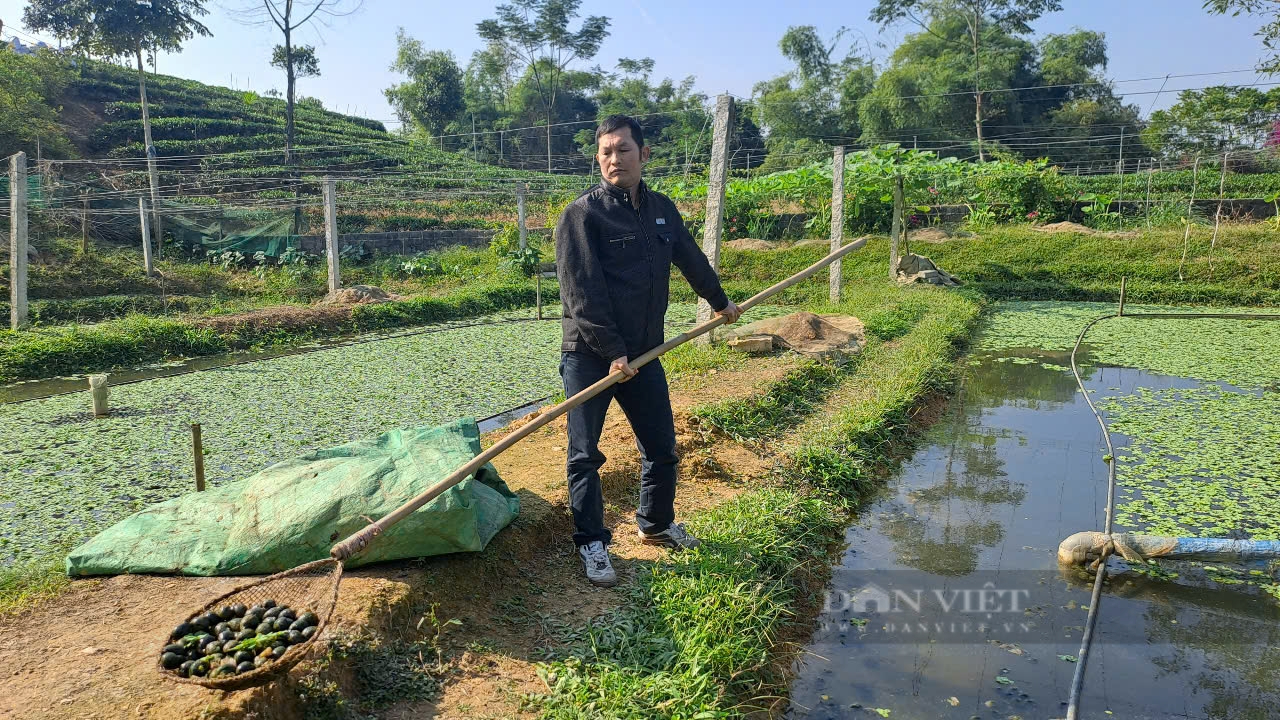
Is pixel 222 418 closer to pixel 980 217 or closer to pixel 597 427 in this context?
pixel 597 427

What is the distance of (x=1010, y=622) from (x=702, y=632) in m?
1.24

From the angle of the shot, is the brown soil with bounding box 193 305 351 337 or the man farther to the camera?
the brown soil with bounding box 193 305 351 337

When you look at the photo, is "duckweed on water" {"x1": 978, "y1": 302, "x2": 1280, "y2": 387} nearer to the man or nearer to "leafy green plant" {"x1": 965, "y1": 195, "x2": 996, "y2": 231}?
"leafy green plant" {"x1": 965, "y1": 195, "x2": 996, "y2": 231}

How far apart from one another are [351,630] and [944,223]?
15224mm

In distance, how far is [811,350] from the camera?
6.73m

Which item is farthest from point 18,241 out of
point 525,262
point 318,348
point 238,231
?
point 525,262

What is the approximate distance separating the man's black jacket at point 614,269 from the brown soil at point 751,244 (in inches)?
488

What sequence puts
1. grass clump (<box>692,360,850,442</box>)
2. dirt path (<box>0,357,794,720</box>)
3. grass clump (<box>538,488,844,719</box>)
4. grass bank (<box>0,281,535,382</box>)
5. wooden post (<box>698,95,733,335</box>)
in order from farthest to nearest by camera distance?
grass bank (<box>0,281,535,382</box>)
wooden post (<box>698,95,733,335</box>)
grass clump (<box>692,360,850,442</box>)
grass clump (<box>538,488,844,719</box>)
dirt path (<box>0,357,794,720</box>)

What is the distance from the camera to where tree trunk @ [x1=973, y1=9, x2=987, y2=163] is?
84.5ft

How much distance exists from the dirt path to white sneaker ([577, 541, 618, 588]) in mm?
41

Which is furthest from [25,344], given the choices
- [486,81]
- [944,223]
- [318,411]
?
[486,81]

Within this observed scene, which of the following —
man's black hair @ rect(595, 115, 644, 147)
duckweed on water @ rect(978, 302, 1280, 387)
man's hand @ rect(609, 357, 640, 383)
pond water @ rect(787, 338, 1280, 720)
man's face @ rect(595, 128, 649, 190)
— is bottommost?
pond water @ rect(787, 338, 1280, 720)

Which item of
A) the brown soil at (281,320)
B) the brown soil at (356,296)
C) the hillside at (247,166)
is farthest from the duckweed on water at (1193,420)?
the hillside at (247,166)

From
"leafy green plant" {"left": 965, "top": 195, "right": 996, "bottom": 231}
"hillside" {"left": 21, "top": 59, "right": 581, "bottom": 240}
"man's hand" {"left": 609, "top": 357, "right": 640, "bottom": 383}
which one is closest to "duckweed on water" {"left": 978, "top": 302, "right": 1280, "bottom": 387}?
"leafy green plant" {"left": 965, "top": 195, "right": 996, "bottom": 231}
